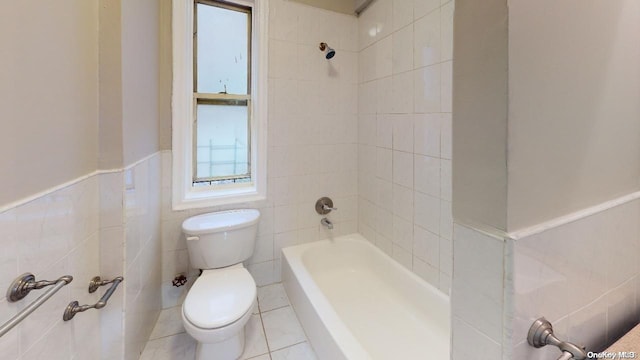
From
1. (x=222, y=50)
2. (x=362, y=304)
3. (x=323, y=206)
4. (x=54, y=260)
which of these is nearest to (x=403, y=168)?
(x=323, y=206)

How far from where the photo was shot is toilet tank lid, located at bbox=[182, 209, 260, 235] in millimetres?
1708

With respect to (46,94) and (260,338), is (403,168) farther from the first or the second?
(46,94)

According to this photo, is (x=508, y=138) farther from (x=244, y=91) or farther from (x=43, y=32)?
(x=244, y=91)

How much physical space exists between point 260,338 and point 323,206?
3.52 feet

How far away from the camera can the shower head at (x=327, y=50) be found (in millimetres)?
2102

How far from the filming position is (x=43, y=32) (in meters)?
0.77

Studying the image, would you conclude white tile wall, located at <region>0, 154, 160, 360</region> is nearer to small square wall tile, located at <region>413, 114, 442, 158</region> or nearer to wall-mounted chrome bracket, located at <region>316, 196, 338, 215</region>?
wall-mounted chrome bracket, located at <region>316, 196, 338, 215</region>

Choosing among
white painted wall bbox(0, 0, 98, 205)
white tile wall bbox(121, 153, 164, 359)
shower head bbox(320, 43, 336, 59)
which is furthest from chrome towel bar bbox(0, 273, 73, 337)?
shower head bbox(320, 43, 336, 59)

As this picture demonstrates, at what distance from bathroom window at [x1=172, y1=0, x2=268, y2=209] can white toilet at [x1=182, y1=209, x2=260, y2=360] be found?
0.89 ft

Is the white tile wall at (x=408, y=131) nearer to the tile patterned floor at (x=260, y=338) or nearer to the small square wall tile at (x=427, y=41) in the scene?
the small square wall tile at (x=427, y=41)

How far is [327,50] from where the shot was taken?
2211mm

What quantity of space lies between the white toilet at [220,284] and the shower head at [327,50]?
133 centimetres

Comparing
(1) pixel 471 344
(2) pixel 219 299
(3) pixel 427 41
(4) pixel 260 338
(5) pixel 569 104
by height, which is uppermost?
(3) pixel 427 41

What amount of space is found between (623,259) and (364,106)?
70.8 inches
